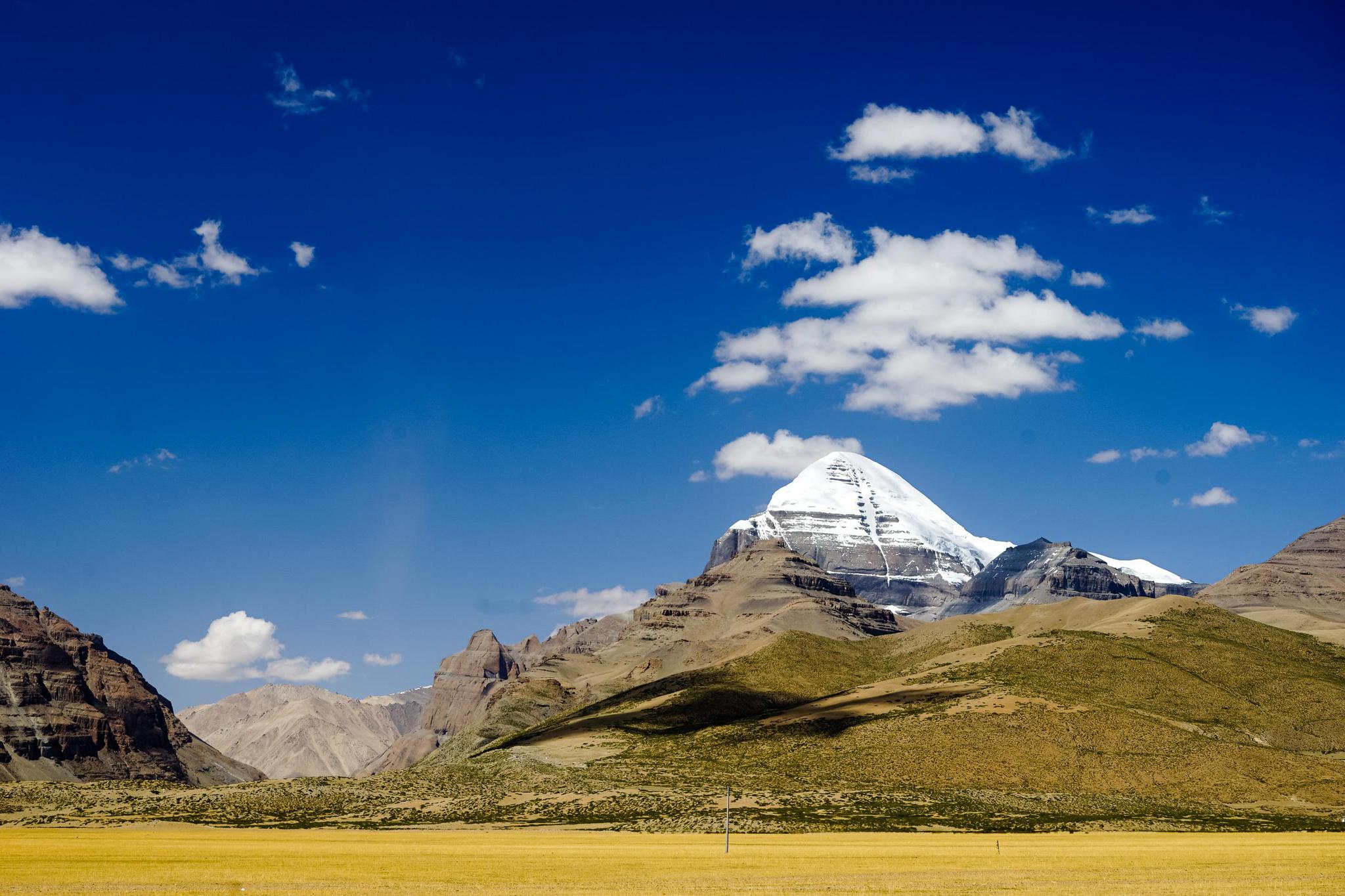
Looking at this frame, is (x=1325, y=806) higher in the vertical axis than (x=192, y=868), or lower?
lower

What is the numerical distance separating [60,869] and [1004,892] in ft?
172

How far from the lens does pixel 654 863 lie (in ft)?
242

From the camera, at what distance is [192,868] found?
6912 cm

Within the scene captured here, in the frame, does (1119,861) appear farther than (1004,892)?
Yes

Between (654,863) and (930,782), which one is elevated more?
(654,863)

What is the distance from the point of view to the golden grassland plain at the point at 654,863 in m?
59.2

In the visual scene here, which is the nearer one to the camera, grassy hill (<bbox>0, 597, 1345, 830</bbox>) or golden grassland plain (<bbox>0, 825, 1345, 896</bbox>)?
golden grassland plain (<bbox>0, 825, 1345, 896</bbox>)

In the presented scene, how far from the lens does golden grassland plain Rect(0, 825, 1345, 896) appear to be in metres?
59.2

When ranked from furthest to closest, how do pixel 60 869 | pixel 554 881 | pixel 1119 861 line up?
pixel 1119 861 → pixel 60 869 → pixel 554 881

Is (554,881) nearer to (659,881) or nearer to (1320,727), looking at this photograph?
(659,881)

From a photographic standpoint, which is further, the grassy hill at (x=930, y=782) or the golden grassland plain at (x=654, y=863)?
the grassy hill at (x=930, y=782)

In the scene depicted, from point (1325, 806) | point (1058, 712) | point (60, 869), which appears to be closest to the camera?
point (60, 869)

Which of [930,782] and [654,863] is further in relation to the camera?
[930,782]

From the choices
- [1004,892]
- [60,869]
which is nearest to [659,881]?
[1004,892]
